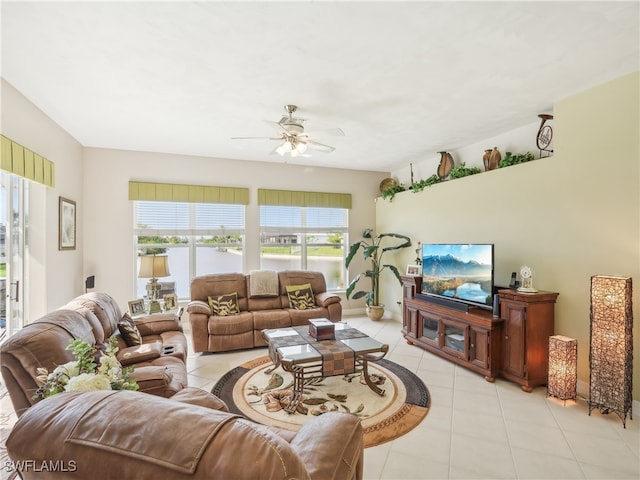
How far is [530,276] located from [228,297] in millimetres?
3731

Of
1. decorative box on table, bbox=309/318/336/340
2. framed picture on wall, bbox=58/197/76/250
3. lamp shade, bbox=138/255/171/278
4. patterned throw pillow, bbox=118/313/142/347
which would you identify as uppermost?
framed picture on wall, bbox=58/197/76/250

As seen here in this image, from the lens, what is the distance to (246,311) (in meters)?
4.72

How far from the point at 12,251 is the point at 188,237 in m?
2.34

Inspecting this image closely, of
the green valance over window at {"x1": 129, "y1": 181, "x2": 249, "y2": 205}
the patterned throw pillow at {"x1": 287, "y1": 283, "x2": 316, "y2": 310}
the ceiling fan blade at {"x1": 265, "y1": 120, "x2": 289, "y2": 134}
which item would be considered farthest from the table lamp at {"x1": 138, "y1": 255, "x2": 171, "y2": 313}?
the ceiling fan blade at {"x1": 265, "y1": 120, "x2": 289, "y2": 134}

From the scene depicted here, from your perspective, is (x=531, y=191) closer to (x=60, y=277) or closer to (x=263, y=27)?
(x=263, y=27)

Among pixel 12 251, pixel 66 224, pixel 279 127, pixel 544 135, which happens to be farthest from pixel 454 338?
pixel 66 224

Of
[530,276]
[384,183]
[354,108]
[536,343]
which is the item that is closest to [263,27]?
[354,108]

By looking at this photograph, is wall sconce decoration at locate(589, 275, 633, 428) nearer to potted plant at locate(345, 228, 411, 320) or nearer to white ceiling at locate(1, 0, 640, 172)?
white ceiling at locate(1, 0, 640, 172)

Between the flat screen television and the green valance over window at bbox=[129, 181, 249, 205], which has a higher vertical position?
the green valance over window at bbox=[129, 181, 249, 205]

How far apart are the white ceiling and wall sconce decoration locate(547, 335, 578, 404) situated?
233cm

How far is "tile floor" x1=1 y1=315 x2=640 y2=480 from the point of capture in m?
2.06

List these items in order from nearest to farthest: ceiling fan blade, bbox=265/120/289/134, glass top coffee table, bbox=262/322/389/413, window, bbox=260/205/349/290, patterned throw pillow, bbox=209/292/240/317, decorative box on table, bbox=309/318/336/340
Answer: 1. glass top coffee table, bbox=262/322/389/413
2. ceiling fan blade, bbox=265/120/289/134
3. decorative box on table, bbox=309/318/336/340
4. patterned throw pillow, bbox=209/292/240/317
5. window, bbox=260/205/349/290

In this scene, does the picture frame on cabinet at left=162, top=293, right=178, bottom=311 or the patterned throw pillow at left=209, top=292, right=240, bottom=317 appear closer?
the picture frame on cabinet at left=162, top=293, right=178, bottom=311

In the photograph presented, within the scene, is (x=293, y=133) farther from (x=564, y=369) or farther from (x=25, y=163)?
(x=564, y=369)
